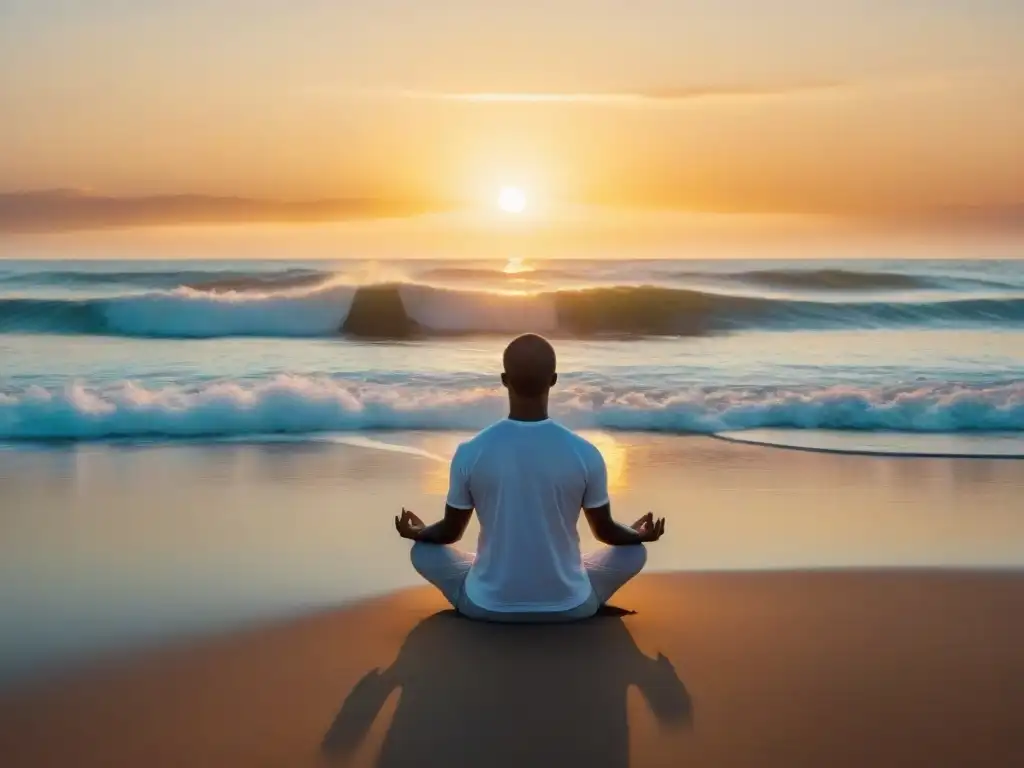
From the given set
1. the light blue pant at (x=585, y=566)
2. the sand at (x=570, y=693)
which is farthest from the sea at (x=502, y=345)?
the light blue pant at (x=585, y=566)

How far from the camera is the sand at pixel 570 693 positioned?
12.2 feet

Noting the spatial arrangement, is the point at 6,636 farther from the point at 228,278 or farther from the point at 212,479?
the point at 228,278

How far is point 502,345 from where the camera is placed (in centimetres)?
2033

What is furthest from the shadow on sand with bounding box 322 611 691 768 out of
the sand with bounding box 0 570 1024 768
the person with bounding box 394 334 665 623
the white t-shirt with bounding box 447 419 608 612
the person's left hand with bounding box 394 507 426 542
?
the person's left hand with bounding box 394 507 426 542

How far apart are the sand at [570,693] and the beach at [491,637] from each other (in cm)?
1

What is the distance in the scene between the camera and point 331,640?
4812 mm

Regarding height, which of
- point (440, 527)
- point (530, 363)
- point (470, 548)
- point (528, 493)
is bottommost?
point (470, 548)

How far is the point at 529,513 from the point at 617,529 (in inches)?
14.0

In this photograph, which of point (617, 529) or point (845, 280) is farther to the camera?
point (845, 280)

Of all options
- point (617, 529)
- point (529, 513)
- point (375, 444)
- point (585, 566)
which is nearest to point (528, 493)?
point (529, 513)

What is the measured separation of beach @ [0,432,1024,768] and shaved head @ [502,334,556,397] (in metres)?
0.92

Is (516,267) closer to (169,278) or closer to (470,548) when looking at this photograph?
(169,278)

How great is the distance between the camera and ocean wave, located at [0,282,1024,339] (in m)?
22.1

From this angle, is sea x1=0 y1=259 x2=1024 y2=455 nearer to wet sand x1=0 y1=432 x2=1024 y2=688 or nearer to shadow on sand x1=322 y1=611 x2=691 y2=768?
wet sand x1=0 y1=432 x2=1024 y2=688
